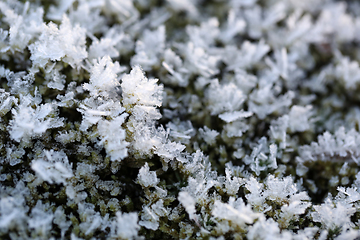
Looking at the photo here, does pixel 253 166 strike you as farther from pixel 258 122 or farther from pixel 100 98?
pixel 100 98

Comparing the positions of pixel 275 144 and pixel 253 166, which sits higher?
Answer: pixel 275 144

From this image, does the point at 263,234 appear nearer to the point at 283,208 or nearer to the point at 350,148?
the point at 283,208

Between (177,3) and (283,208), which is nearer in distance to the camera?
(283,208)

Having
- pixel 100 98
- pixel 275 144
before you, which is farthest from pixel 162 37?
pixel 275 144

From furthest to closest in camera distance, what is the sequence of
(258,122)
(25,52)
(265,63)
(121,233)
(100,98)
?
(265,63) < (258,122) < (25,52) < (100,98) < (121,233)

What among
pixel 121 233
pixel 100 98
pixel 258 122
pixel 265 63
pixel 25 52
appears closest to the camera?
pixel 121 233

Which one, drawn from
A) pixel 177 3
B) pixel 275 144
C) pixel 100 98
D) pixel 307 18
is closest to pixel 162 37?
pixel 177 3

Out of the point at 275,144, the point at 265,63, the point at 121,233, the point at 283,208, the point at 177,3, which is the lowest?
the point at 121,233
